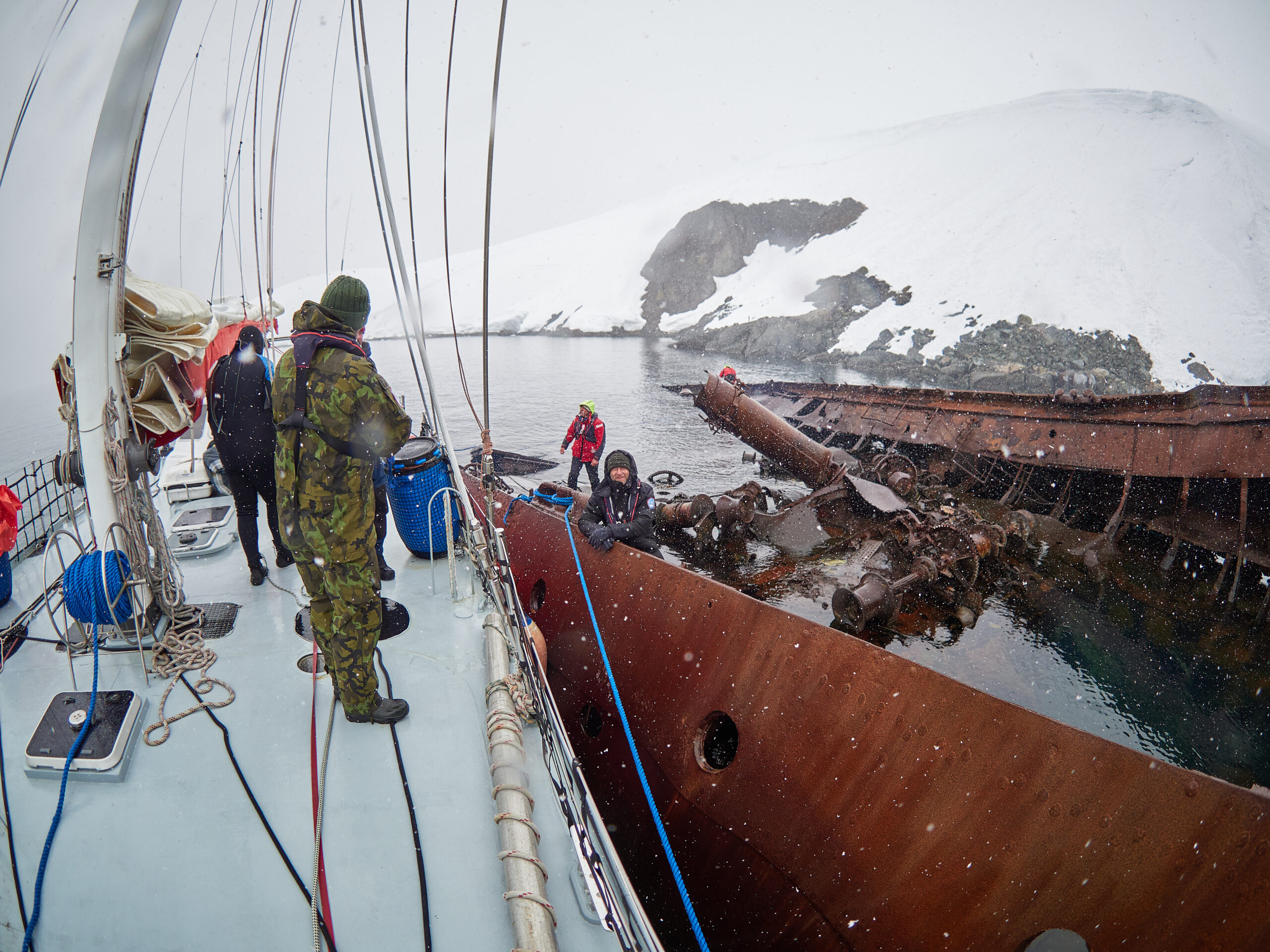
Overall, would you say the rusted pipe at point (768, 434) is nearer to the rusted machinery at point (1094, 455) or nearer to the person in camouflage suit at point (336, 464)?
the rusted machinery at point (1094, 455)

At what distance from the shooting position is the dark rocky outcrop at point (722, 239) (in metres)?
80.2

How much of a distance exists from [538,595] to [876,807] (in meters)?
3.99

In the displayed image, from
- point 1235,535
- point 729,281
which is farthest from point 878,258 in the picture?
point 1235,535

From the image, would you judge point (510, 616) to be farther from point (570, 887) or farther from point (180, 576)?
point (180, 576)

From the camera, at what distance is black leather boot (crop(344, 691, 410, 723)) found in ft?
9.31

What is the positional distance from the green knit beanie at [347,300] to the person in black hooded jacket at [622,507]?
2927 mm

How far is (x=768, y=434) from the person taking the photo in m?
10.7

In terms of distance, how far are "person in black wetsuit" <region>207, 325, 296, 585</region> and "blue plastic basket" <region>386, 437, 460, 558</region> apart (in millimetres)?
873

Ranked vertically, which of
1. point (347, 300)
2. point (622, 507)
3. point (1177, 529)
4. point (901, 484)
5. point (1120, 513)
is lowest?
point (1177, 529)

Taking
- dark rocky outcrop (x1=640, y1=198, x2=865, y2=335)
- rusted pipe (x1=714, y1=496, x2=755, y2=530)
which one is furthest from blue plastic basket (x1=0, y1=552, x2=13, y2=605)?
dark rocky outcrop (x1=640, y1=198, x2=865, y2=335)

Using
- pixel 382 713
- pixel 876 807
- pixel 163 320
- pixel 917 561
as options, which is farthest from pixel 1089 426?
pixel 163 320

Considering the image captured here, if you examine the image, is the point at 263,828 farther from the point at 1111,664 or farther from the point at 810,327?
the point at 810,327

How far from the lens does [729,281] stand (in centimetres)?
8000

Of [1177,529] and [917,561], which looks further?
[1177,529]
